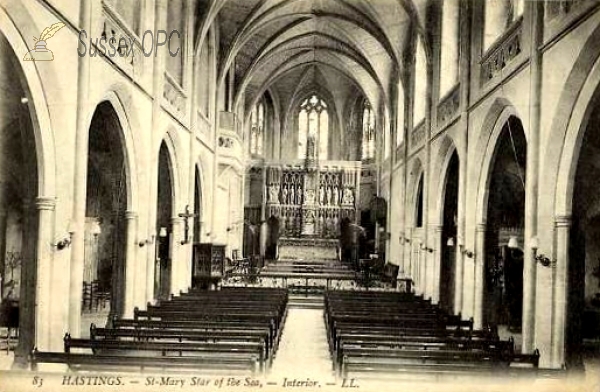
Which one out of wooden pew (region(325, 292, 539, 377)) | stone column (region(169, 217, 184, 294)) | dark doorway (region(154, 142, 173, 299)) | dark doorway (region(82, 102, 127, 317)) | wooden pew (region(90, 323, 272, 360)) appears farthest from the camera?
dark doorway (region(154, 142, 173, 299))

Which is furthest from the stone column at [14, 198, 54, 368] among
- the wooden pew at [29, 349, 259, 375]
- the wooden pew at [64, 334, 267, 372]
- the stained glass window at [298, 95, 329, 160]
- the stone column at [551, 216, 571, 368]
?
the stained glass window at [298, 95, 329, 160]

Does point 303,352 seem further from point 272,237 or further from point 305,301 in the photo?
point 272,237

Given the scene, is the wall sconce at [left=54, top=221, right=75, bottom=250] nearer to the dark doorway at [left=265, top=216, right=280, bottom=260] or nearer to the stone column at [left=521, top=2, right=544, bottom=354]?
the stone column at [left=521, top=2, right=544, bottom=354]

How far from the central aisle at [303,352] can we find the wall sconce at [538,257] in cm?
454

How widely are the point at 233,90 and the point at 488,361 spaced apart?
2583 centimetres

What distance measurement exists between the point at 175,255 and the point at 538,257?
13.2 meters

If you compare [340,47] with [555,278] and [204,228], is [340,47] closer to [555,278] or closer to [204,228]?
[204,228]

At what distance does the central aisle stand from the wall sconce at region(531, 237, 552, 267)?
4538mm

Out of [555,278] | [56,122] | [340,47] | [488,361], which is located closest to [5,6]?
[56,122]

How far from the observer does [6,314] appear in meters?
13.5

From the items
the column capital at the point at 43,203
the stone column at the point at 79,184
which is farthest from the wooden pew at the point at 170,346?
the column capital at the point at 43,203

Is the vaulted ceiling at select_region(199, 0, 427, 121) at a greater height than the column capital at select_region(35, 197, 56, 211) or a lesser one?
greater

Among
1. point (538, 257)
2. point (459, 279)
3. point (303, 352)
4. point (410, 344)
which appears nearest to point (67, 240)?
point (303, 352)

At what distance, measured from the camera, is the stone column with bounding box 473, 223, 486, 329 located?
16.4 m
